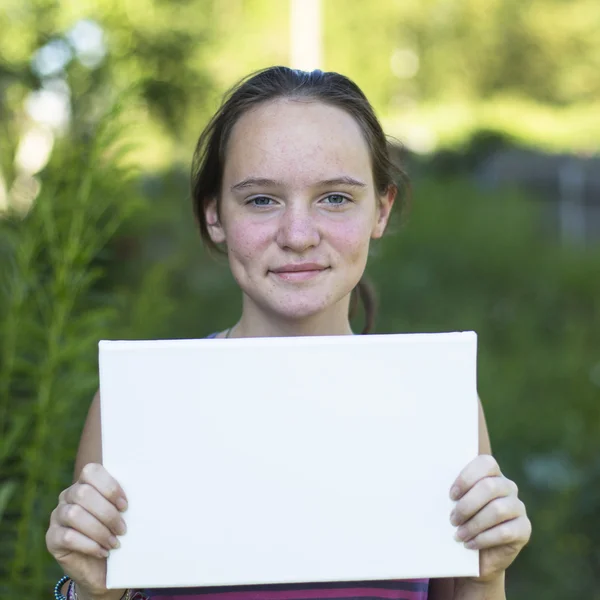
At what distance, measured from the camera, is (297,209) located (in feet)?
5.08

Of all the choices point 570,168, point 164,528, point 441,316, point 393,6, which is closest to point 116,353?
point 164,528

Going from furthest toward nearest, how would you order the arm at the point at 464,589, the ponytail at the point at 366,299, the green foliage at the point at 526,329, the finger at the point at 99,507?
the green foliage at the point at 526,329 → the ponytail at the point at 366,299 → the arm at the point at 464,589 → the finger at the point at 99,507

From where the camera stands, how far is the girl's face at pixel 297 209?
156 centimetres

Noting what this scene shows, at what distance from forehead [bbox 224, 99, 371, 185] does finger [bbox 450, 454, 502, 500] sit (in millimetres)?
520

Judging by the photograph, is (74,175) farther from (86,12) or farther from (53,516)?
(86,12)

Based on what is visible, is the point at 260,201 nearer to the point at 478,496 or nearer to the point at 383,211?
the point at 383,211

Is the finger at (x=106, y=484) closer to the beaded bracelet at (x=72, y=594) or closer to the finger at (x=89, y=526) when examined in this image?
the finger at (x=89, y=526)

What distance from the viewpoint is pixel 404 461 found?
1403 millimetres

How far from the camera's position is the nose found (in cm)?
154

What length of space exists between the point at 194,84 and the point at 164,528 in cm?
462

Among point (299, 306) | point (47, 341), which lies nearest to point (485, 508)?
point (299, 306)

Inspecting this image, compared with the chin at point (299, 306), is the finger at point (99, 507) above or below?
below

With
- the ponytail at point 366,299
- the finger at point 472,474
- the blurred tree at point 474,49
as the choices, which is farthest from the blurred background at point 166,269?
the blurred tree at point 474,49

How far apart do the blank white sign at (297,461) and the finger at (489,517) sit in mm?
27
